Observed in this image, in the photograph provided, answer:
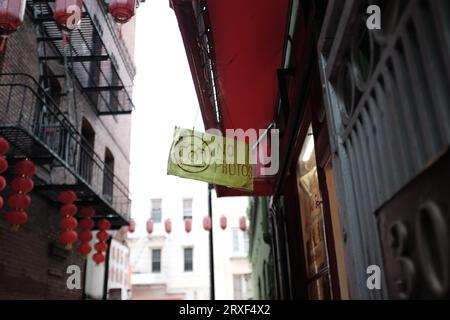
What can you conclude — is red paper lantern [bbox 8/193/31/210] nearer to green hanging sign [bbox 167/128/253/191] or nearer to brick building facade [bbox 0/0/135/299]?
brick building facade [bbox 0/0/135/299]

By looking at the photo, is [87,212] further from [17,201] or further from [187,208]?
[187,208]

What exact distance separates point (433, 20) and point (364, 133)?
695 mm

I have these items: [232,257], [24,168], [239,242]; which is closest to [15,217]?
[24,168]

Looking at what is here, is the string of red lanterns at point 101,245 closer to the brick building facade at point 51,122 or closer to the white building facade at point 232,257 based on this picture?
the brick building facade at point 51,122

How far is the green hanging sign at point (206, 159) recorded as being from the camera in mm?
4699

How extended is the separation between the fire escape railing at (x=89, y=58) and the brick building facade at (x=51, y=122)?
2cm

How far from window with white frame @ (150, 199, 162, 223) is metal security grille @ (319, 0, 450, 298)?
1195 inches

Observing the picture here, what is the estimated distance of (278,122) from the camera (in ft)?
Result: 21.0

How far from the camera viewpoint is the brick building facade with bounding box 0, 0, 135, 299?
796cm

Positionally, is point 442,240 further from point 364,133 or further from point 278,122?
point 278,122

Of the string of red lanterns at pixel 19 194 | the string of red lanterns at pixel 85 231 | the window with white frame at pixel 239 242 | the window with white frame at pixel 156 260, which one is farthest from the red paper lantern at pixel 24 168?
the window with white frame at pixel 156 260

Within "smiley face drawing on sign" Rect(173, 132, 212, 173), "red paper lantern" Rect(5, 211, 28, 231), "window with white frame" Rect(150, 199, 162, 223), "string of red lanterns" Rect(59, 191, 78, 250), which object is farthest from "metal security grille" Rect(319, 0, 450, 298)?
"window with white frame" Rect(150, 199, 162, 223)

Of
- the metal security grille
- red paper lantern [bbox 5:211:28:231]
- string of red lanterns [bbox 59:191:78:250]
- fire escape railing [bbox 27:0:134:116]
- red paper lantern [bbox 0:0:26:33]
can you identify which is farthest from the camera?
fire escape railing [bbox 27:0:134:116]
